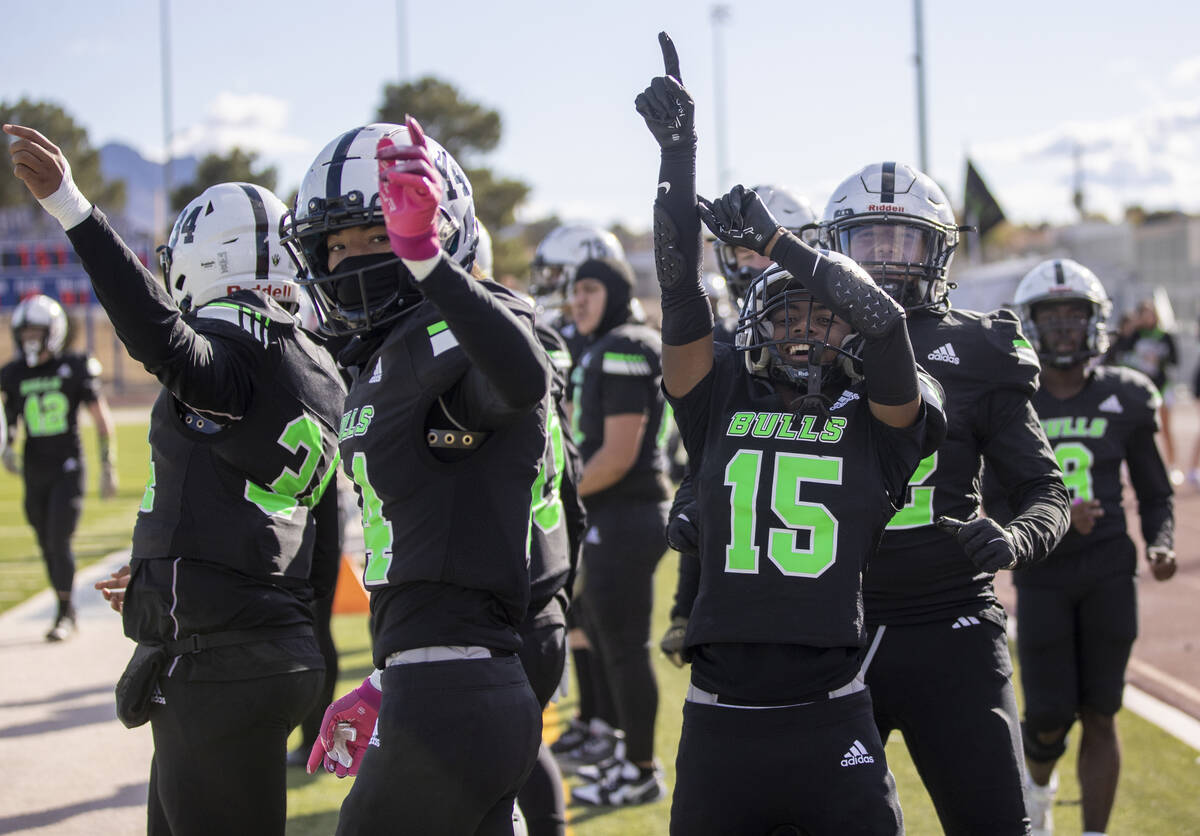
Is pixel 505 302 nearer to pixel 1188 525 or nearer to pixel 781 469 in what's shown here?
pixel 781 469

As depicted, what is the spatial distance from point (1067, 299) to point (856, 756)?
113 inches

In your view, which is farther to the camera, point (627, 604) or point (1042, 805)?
point (627, 604)

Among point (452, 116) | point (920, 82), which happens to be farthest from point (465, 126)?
point (920, 82)

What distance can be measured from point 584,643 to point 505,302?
381cm

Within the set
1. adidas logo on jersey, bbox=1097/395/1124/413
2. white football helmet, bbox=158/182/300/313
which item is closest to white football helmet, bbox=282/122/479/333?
white football helmet, bbox=158/182/300/313

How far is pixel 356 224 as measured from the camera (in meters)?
2.68

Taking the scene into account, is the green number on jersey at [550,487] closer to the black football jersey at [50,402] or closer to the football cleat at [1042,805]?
the football cleat at [1042,805]

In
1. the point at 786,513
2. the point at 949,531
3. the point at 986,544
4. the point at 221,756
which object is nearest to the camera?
the point at 786,513

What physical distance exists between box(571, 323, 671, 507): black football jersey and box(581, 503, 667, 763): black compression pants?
0.41ft

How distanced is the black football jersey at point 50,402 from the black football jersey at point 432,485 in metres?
6.56

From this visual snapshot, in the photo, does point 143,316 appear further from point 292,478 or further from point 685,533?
point 685,533

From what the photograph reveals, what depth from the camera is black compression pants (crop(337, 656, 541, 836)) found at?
7.67 feet

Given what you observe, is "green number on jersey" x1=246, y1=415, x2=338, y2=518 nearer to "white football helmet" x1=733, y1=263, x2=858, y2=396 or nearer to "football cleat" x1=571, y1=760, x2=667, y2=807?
"white football helmet" x1=733, y1=263, x2=858, y2=396

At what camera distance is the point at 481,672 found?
7.98 feet
